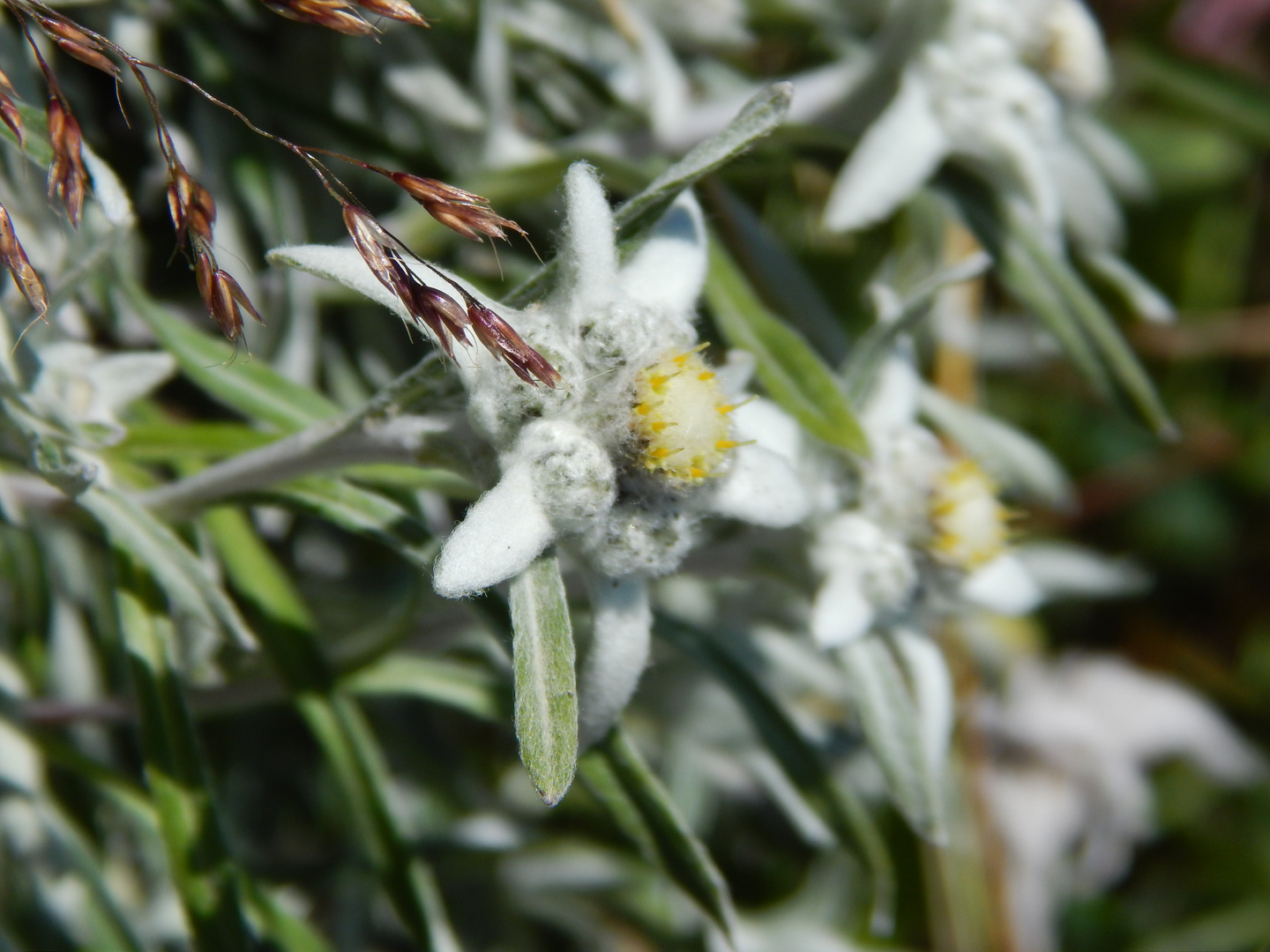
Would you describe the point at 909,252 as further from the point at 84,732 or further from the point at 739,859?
the point at 84,732

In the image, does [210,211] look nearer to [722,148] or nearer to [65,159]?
[65,159]

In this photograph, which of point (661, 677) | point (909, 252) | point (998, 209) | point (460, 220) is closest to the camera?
point (460, 220)

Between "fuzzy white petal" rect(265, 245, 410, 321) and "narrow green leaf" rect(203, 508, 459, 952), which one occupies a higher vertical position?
"fuzzy white petal" rect(265, 245, 410, 321)

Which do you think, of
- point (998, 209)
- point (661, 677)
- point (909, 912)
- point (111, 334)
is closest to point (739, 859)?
point (909, 912)

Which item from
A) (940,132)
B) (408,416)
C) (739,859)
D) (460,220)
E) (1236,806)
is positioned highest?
(460,220)

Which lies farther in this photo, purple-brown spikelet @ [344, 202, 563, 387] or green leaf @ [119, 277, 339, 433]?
green leaf @ [119, 277, 339, 433]

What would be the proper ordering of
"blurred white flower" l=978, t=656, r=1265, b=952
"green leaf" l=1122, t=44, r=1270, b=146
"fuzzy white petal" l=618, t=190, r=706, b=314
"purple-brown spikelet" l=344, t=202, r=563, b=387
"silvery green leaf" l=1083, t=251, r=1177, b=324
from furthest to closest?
"blurred white flower" l=978, t=656, r=1265, b=952 < "green leaf" l=1122, t=44, r=1270, b=146 < "silvery green leaf" l=1083, t=251, r=1177, b=324 < "fuzzy white petal" l=618, t=190, r=706, b=314 < "purple-brown spikelet" l=344, t=202, r=563, b=387

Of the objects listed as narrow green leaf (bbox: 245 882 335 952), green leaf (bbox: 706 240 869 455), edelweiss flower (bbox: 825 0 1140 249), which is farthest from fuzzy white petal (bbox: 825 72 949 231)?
narrow green leaf (bbox: 245 882 335 952)

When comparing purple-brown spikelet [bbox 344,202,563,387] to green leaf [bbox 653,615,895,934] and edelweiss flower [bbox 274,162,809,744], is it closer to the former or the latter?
edelweiss flower [bbox 274,162,809,744]
